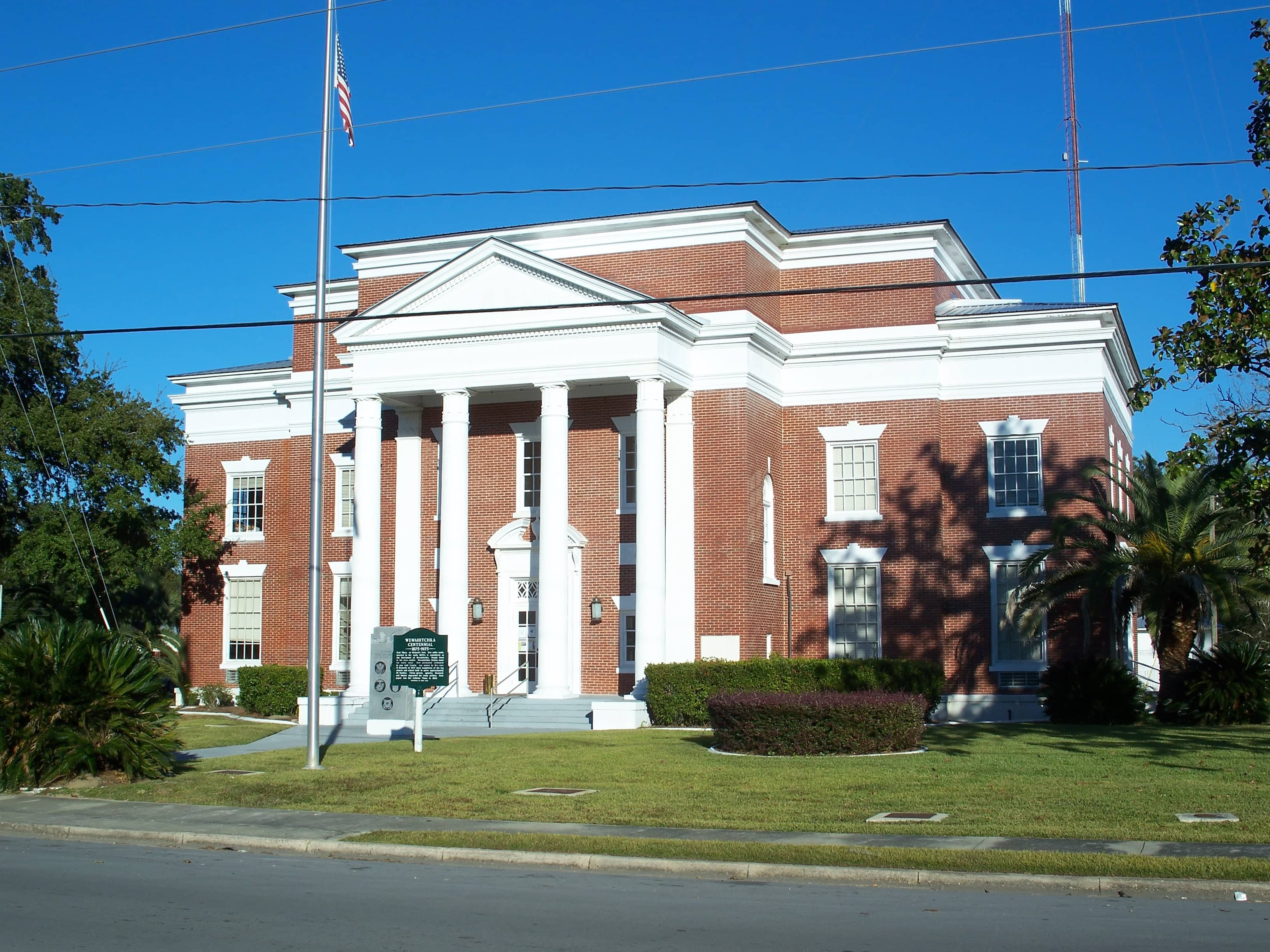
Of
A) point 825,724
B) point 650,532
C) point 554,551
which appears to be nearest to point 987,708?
point 650,532

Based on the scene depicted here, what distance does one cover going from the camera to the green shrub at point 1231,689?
26469 mm

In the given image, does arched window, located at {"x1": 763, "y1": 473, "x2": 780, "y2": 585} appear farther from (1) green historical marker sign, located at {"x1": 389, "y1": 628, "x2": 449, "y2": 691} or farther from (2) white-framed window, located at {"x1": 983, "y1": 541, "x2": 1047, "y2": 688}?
A: (1) green historical marker sign, located at {"x1": 389, "y1": 628, "x2": 449, "y2": 691}

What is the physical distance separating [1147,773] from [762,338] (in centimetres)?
1593

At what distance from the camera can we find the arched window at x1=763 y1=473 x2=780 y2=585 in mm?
32688

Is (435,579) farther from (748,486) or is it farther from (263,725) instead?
(748,486)

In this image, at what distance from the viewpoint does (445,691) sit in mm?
32938

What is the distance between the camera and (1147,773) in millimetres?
18375

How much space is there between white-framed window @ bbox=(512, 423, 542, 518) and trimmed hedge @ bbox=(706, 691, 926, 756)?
42.8 feet

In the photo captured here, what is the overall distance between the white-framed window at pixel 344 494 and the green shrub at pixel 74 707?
685 inches

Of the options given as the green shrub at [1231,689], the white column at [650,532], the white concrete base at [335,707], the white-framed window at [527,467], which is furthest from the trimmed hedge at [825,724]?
the white-framed window at [527,467]

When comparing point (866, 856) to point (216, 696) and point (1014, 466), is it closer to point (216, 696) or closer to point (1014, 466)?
point (1014, 466)

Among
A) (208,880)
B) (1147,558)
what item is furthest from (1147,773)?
(208,880)

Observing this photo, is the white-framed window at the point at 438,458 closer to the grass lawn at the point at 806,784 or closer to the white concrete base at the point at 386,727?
the white concrete base at the point at 386,727

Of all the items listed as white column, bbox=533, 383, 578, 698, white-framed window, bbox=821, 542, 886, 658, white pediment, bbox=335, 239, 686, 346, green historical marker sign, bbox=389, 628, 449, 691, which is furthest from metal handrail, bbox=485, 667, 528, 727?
white pediment, bbox=335, 239, 686, 346
